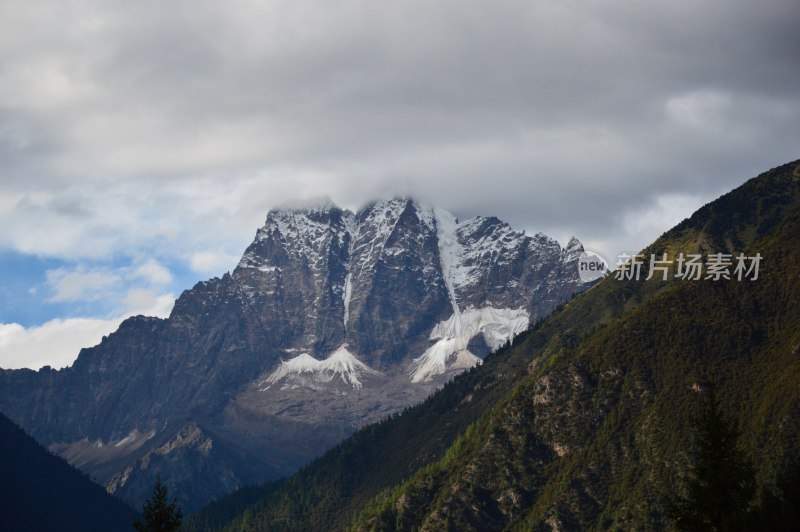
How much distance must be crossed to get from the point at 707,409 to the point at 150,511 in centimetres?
6822

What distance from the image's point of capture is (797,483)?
136 meters

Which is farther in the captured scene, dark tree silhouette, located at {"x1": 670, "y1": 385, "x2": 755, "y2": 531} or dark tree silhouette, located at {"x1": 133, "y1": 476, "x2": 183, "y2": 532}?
dark tree silhouette, located at {"x1": 133, "y1": 476, "x2": 183, "y2": 532}

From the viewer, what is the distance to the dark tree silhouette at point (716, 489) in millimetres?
103125

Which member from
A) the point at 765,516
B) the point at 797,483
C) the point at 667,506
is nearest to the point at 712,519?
the point at 667,506

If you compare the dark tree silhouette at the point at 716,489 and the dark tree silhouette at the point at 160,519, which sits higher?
the dark tree silhouette at the point at 716,489

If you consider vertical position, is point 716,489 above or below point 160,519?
above

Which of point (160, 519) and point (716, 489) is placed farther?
point (160, 519)

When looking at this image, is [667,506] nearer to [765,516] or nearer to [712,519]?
[712,519]

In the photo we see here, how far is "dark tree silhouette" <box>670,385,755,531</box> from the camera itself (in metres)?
103

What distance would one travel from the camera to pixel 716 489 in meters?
104

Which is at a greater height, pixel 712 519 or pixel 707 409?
pixel 707 409

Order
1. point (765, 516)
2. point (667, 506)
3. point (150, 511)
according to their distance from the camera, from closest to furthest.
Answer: point (667, 506)
point (765, 516)
point (150, 511)

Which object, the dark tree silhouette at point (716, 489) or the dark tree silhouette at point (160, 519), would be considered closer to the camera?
the dark tree silhouette at point (716, 489)

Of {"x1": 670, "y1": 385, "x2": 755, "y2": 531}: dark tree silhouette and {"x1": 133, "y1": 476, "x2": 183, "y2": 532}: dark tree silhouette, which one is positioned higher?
{"x1": 670, "y1": 385, "x2": 755, "y2": 531}: dark tree silhouette
